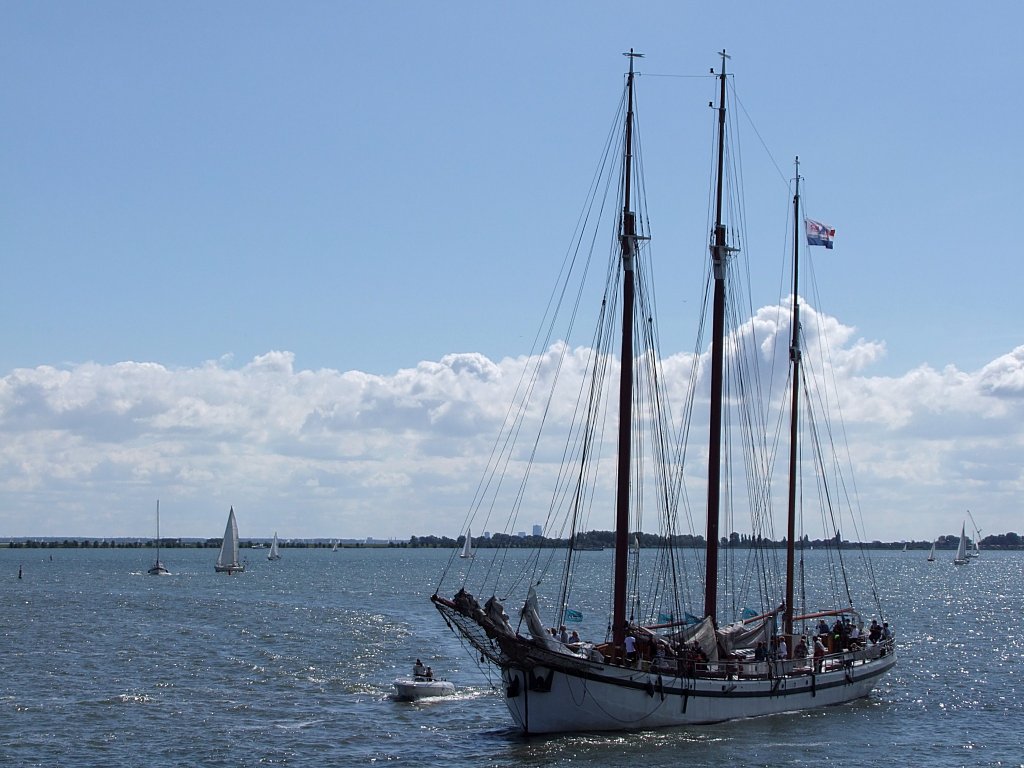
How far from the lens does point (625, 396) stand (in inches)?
2143

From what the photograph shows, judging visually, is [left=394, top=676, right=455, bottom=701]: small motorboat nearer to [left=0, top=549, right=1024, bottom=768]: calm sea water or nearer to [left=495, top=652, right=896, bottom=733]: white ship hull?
[left=0, top=549, right=1024, bottom=768]: calm sea water

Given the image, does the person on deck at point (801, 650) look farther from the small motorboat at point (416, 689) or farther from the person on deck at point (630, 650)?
the small motorboat at point (416, 689)

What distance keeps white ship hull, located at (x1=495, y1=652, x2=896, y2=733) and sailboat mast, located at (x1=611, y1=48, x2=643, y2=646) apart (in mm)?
2710

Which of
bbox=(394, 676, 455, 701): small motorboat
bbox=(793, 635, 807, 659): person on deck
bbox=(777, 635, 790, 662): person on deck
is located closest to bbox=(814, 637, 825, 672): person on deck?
bbox=(793, 635, 807, 659): person on deck

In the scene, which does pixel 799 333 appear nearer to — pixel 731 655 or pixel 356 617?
pixel 731 655

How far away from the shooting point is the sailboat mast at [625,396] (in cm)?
5197

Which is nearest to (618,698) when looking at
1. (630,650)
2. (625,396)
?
(630,650)

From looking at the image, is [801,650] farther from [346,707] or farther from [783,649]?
[346,707]

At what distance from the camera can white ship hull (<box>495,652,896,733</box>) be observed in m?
48.8

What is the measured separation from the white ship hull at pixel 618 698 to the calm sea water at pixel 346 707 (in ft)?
2.24

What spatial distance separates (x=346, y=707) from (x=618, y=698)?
15.1 metres

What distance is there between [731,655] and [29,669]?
3881 cm

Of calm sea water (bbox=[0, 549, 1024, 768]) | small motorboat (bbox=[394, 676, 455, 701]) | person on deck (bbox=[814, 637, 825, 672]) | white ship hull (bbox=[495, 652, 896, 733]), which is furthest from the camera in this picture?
small motorboat (bbox=[394, 676, 455, 701])

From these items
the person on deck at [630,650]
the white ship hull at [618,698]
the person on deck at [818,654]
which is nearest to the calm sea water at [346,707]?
the white ship hull at [618,698]
